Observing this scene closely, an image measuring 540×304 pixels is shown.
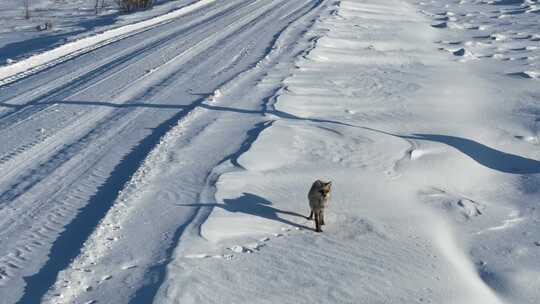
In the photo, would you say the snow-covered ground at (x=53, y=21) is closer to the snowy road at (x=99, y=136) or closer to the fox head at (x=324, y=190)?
the snowy road at (x=99, y=136)

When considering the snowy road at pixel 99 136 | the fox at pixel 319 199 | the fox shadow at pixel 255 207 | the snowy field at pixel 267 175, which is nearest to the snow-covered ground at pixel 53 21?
the snowy road at pixel 99 136

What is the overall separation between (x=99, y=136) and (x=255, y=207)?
3.22 metres

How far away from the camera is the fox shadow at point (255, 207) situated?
6.48 meters

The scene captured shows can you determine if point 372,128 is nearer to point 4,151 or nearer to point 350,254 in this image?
point 350,254

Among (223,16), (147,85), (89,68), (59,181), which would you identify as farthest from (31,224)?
(223,16)

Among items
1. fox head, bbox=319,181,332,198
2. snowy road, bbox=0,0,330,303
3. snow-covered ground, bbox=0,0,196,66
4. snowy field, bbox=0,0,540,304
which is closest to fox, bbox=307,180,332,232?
fox head, bbox=319,181,332,198

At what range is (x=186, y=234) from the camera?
236 inches

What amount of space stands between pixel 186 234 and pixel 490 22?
1747 cm

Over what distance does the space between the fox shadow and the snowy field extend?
25 mm

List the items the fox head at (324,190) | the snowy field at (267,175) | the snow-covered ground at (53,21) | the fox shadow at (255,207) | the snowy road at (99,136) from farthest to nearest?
1. the snow-covered ground at (53,21)
2. the fox shadow at (255,207)
3. the fox head at (324,190)
4. the snowy road at (99,136)
5. the snowy field at (267,175)

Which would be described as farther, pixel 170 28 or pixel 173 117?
pixel 170 28

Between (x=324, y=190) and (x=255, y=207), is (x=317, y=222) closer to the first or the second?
(x=324, y=190)

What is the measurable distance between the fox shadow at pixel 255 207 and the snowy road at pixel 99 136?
38 cm

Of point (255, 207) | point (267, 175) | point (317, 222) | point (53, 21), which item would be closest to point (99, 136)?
point (267, 175)
